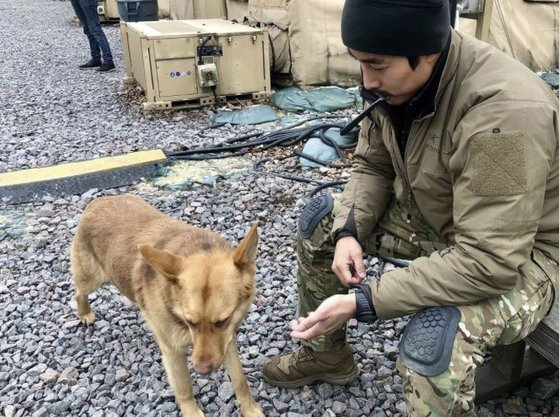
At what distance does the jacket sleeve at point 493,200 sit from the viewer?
182cm

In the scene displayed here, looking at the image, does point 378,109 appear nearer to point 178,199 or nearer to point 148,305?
point 148,305

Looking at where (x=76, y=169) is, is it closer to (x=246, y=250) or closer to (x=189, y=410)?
(x=189, y=410)

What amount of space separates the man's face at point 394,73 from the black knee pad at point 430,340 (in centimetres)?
82

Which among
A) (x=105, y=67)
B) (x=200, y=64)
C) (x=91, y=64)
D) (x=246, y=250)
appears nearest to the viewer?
(x=246, y=250)

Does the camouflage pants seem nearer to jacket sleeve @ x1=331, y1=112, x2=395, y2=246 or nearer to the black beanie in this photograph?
jacket sleeve @ x1=331, y1=112, x2=395, y2=246

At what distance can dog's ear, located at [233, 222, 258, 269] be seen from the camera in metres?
2.41

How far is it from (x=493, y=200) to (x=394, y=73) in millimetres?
579

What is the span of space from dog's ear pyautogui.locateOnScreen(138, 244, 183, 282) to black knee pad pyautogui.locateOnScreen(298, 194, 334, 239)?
67 centimetres

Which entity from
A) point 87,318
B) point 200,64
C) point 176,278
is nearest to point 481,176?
point 176,278

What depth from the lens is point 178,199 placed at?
5.40 metres

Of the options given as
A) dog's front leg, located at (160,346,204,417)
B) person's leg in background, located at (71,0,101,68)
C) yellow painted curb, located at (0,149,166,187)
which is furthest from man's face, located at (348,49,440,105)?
person's leg in background, located at (71,0,101,68)

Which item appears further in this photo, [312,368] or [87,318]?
[87,318]

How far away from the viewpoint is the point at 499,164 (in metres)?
1.83

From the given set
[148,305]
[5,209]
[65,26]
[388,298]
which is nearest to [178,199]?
[5,209]
